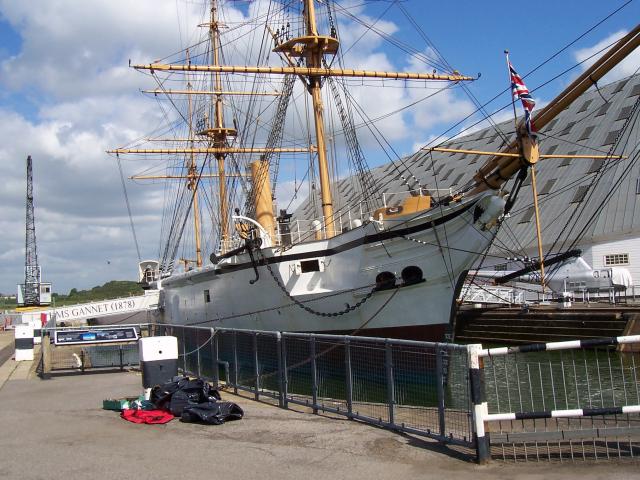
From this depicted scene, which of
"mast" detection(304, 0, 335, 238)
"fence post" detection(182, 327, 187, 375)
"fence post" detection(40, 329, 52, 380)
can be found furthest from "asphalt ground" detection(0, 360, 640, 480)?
"mast" detection(304, 0, 335, 238)

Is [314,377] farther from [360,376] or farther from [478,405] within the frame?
[478,405]

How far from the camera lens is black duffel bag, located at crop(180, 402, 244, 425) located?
335 inches

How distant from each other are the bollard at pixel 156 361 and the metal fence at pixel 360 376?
1356 millimetres

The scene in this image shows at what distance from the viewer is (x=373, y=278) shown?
19422 mm

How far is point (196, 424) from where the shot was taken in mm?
8539

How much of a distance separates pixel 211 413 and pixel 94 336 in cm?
709

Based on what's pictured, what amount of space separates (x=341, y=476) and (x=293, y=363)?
183 inches

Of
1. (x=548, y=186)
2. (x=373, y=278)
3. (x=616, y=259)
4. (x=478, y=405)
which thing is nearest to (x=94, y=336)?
(x=373, y=278)

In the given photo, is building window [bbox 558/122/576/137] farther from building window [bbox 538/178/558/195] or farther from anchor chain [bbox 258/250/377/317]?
anchor chain [bbox 258/250/377/317]

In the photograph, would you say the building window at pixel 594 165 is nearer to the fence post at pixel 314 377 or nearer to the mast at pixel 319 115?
the mast at pixel 319 115

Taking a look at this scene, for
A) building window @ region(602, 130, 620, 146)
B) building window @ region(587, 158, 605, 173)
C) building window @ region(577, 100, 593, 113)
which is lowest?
building window @ region(587, 158, 605, 173)

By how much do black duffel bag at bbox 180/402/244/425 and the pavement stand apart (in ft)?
0.33

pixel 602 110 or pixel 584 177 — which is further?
pixel 602 110

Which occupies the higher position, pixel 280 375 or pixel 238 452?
pixel 280 375
